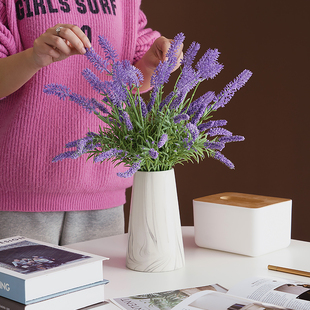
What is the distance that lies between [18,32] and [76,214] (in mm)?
489

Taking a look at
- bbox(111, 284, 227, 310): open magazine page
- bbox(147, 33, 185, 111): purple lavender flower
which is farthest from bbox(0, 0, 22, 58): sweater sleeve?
bbox(111, 284, 227, 310): open magazine page

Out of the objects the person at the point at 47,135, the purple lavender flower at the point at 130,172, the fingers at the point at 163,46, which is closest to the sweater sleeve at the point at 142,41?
the person at the point at 47,135

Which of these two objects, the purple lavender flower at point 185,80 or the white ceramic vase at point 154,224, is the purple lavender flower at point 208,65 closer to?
the purple lavender flower at point 185,80

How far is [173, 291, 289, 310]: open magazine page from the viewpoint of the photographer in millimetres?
617

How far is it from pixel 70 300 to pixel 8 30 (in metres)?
0.72

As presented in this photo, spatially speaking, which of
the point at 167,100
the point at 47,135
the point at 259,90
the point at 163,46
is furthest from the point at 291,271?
the point at 259,90

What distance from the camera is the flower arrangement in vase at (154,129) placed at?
76 centimetres

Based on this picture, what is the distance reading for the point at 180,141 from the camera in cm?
78

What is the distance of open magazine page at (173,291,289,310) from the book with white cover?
Answer: 123mm

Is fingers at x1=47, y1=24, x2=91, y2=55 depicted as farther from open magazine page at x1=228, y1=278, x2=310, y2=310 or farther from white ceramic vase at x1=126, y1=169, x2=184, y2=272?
open magazine page at x1=228, y1=278, x2=310, y2=310

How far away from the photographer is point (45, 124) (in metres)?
1.13

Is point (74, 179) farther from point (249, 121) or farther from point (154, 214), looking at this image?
point (249, 121)

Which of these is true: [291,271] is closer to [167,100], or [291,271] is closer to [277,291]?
[277,291]

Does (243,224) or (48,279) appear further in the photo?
(243,224)
